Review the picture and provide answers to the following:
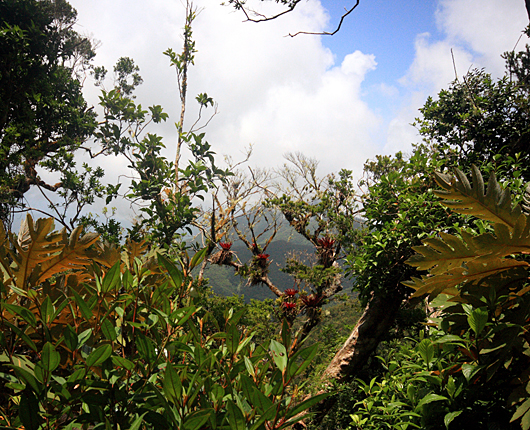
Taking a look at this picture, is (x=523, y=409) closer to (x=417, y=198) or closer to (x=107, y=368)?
(x=107, y=368)

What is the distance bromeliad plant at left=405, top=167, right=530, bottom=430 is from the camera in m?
1.07

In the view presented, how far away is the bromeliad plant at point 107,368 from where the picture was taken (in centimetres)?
56

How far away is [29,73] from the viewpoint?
21.2ft

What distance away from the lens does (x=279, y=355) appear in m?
0.65

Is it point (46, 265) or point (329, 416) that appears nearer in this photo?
point (46, 265)

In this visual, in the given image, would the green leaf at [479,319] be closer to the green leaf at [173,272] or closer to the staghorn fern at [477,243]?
the staghorn fern at [477,243]

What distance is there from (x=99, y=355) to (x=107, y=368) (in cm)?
8

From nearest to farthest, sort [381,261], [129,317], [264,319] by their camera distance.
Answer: [129,317] → [381,261] → [264,319]

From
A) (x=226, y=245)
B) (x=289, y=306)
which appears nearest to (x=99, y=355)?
(x=289, y=306)

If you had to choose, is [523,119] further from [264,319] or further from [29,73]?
[29,73]

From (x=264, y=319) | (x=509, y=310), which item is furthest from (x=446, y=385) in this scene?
(x=264, y=319)

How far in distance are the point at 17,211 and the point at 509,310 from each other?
8101 mm

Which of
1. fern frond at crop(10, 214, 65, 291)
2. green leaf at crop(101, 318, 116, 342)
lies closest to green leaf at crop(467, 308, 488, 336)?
green leaf at crop(101, 318, 116, 342)

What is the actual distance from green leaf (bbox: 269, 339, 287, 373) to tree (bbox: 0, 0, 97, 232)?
21.9 ft
